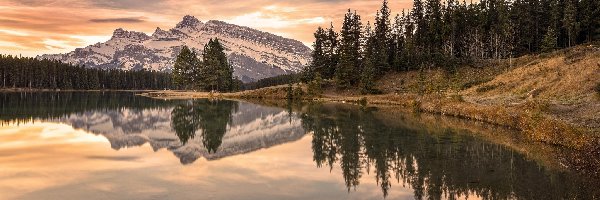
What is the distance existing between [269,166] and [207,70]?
98642 mm

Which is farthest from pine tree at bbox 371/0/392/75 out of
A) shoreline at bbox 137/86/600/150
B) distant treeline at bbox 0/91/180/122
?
distant treeline at bbox 0/91/180/122

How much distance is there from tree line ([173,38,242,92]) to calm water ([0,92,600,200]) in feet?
260

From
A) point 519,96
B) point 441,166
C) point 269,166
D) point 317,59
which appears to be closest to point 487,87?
point 519,96

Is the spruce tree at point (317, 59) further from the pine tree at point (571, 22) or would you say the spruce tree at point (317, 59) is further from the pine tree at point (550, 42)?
the pine tree at point (571, 22)

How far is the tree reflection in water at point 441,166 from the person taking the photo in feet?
59.3

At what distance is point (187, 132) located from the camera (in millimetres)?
38094

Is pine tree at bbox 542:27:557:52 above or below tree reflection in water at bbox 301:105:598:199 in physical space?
above

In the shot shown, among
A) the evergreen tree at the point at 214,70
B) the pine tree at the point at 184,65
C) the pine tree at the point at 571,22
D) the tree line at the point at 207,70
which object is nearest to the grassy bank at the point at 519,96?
the pine tree at the point at 571,22

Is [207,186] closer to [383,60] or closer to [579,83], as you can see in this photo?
[579,83]

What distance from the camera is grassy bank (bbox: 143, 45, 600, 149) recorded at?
32078 mm

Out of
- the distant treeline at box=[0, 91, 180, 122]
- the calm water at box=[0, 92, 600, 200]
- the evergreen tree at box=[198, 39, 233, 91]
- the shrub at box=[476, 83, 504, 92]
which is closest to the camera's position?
the calm water at box=[0, 92, 600, 200]

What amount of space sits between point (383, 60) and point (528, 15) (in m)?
37.8

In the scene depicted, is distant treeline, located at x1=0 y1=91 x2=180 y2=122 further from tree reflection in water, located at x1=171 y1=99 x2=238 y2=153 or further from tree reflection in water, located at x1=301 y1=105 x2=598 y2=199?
tree reflection in water, located at x1=301 y1=105 x2=598 y2=199

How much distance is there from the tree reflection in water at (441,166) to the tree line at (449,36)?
212ft
